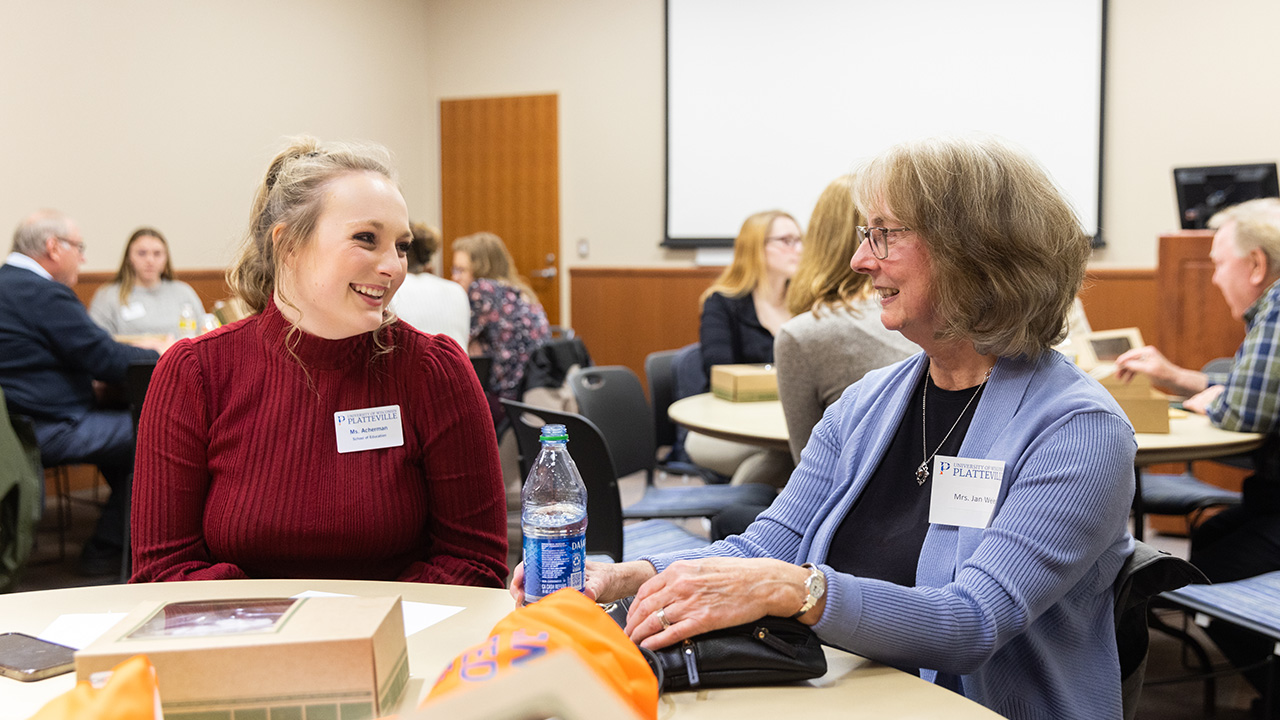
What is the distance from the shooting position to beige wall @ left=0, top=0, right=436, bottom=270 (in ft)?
17.8

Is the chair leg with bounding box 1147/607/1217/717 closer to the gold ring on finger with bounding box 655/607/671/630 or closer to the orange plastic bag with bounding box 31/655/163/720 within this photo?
the gold ring on finger with bounding box 655/607/671/630

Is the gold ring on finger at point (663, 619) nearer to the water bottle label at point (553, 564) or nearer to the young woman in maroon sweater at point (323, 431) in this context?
the water bottle label at point (553, 564)

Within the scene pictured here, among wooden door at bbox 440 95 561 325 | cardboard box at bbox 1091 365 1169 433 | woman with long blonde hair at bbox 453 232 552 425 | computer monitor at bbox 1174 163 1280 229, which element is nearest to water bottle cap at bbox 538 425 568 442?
cardboard box at bbox 1091 365 1169 433

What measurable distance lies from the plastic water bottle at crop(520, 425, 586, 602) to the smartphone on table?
543mm

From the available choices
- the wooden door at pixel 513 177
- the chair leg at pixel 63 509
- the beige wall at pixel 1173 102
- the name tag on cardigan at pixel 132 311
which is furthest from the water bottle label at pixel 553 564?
the wooden door at pixel 513 177

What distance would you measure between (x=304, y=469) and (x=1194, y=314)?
4291 millimetres

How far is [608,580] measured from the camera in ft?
4.47

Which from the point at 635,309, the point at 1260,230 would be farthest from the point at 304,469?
the point at 635,309

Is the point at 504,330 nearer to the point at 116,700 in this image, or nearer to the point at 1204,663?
the point at 1204,663

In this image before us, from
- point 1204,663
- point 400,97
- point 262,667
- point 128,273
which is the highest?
point 400,97

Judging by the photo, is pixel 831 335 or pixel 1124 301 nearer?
pixel 831 335

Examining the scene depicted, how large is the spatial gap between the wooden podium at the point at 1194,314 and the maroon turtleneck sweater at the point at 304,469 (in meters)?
3.98

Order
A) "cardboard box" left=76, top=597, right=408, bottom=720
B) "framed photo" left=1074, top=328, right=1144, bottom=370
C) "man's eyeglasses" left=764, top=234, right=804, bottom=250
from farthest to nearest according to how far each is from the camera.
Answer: "man's eyeglasses" left=764, top=234, right=804, bottom=250, "framed photo" left=1074, top=328, right=1144, bottom=370, "cardboard box" left=76, top=597, right=408, bottom=720

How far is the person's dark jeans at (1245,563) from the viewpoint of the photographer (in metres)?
2.80
